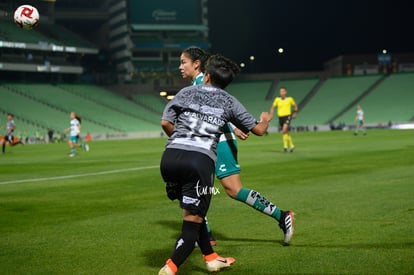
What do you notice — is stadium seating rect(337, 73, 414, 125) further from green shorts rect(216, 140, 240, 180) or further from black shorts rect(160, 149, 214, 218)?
black shorts rect(160, 149, 214, 218)

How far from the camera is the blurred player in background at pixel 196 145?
6043 mm

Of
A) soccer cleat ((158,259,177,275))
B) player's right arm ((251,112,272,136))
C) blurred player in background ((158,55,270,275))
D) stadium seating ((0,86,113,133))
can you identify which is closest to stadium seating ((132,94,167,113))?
stadium seating ((0,86,113,133))

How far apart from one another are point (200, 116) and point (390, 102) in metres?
72.0

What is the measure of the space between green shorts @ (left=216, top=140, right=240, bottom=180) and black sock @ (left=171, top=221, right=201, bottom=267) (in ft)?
5.09

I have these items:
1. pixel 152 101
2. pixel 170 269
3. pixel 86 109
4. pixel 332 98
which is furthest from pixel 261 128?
pixel 152 101

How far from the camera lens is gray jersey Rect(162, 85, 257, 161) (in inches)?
245

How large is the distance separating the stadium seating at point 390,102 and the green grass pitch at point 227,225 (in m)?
54.8

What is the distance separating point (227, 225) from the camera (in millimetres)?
9344

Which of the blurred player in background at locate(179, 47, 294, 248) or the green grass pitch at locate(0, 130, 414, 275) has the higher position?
the blurred player in background at locate(179, 47, 294, 248)

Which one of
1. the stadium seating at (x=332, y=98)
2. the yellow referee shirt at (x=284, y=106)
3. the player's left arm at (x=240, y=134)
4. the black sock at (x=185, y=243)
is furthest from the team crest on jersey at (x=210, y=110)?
the stadium seating at (x=332, y=98)

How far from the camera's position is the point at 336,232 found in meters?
8.41

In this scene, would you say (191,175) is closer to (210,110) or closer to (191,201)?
(191,201)

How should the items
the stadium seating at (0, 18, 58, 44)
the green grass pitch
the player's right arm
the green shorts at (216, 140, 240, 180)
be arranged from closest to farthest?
the player's right arm, the green grass pitch, the green shorts at (216, 140, 240, 180), the stadium seating at (0, 18, 58, 44)

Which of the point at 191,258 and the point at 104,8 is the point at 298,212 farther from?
the point at 104,8
